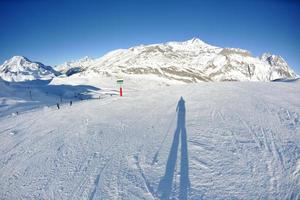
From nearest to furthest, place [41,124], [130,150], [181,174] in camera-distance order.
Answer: [181,174]
[130,150]
[41,124]

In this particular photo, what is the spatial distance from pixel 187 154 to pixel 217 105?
7222 mm

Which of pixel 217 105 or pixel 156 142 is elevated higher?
pixel 217 105

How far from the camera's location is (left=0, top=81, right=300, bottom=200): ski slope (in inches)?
235

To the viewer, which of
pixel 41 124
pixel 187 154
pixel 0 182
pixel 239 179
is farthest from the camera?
pixel 41 124

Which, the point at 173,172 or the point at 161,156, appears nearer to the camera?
the point at 173,172

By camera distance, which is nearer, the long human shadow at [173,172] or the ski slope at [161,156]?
the long human shadow at [173,172]

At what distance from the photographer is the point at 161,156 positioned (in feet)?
25.4

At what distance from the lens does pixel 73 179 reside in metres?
6.75

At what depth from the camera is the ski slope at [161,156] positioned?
596 cm

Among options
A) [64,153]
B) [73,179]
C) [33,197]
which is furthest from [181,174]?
[64,153]

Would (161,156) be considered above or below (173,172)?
above

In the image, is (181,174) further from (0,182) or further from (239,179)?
(0,182)

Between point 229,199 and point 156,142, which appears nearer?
point 229,199

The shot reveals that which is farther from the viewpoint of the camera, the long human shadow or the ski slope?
the ski slope
